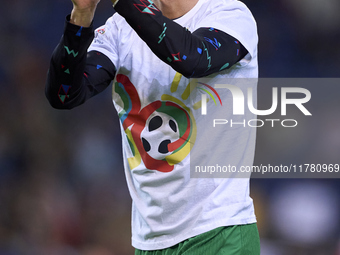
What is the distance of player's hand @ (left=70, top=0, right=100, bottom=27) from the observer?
38.6 inches

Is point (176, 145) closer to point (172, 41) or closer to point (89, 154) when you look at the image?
point (172, 41)

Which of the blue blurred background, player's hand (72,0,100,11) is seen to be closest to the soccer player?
player's hand (72,0,100,11)

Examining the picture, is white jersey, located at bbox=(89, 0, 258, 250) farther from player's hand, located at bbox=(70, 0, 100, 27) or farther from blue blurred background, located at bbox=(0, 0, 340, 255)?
blue blurred background, located at bbox=(0, 0, 340, 255)

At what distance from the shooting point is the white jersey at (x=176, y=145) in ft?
3.73

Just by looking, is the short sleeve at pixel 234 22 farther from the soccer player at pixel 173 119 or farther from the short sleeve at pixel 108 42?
the short sleeve at pixel 108 42

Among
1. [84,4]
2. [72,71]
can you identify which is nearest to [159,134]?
[72,71]

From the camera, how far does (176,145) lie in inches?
46.7

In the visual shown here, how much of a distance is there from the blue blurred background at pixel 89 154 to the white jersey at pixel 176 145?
1324 millimetres

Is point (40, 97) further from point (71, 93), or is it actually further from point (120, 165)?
point (71, 93)

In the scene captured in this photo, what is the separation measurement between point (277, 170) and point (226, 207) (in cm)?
147

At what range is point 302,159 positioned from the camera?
2.44m

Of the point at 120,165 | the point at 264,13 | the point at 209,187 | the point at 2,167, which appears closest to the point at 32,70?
the point at 2,167

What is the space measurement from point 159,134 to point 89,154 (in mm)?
1489

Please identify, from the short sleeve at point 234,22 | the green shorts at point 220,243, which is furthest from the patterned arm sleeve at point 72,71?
the green shorts at point 220,243
